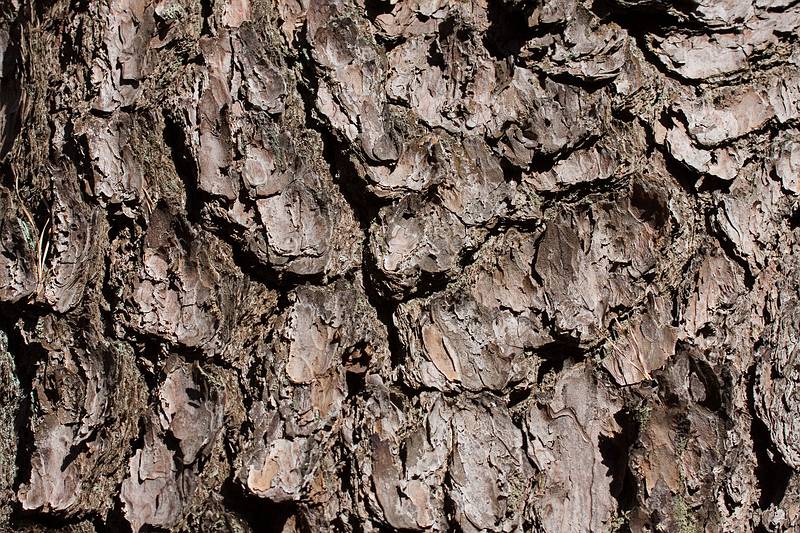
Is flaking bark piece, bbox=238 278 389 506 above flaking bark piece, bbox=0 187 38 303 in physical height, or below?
below

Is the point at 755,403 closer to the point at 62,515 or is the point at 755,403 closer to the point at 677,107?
the point at 677,107

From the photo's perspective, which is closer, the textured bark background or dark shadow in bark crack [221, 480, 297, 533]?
the textured bark background

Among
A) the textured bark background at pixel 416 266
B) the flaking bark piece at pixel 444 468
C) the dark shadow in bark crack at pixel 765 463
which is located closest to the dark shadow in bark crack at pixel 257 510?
the textured bark background at pixel 416 266

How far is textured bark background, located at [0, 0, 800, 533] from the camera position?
1.17 m

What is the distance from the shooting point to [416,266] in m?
1.18

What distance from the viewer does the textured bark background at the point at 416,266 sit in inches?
45.9

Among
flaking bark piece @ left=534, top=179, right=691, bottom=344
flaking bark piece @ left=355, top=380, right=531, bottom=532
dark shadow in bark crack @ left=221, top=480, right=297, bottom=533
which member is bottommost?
dark shadow in bark crack @ left=221, top=480, right=297, bottom=533

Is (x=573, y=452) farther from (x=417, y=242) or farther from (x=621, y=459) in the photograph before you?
(x=417, y=242)

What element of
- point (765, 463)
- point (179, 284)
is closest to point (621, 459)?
point (765, 463)

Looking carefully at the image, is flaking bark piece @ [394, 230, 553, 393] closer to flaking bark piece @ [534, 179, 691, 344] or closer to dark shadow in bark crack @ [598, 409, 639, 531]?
flaking bark piece @ [534, 179, 691, 344]

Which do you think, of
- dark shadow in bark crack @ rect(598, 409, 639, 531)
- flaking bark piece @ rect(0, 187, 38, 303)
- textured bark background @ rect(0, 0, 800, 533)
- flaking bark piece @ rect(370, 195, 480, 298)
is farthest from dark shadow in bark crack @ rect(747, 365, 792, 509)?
flaking bark piece @ rect(0, 187, 38, 303)

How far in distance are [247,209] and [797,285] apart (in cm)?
74

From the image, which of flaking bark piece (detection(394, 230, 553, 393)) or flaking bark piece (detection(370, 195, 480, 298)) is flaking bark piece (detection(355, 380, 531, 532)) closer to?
flaking bark piece (detection(394, 230, 553, 393))

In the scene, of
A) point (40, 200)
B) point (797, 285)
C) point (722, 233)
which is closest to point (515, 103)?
point (722, 233)
